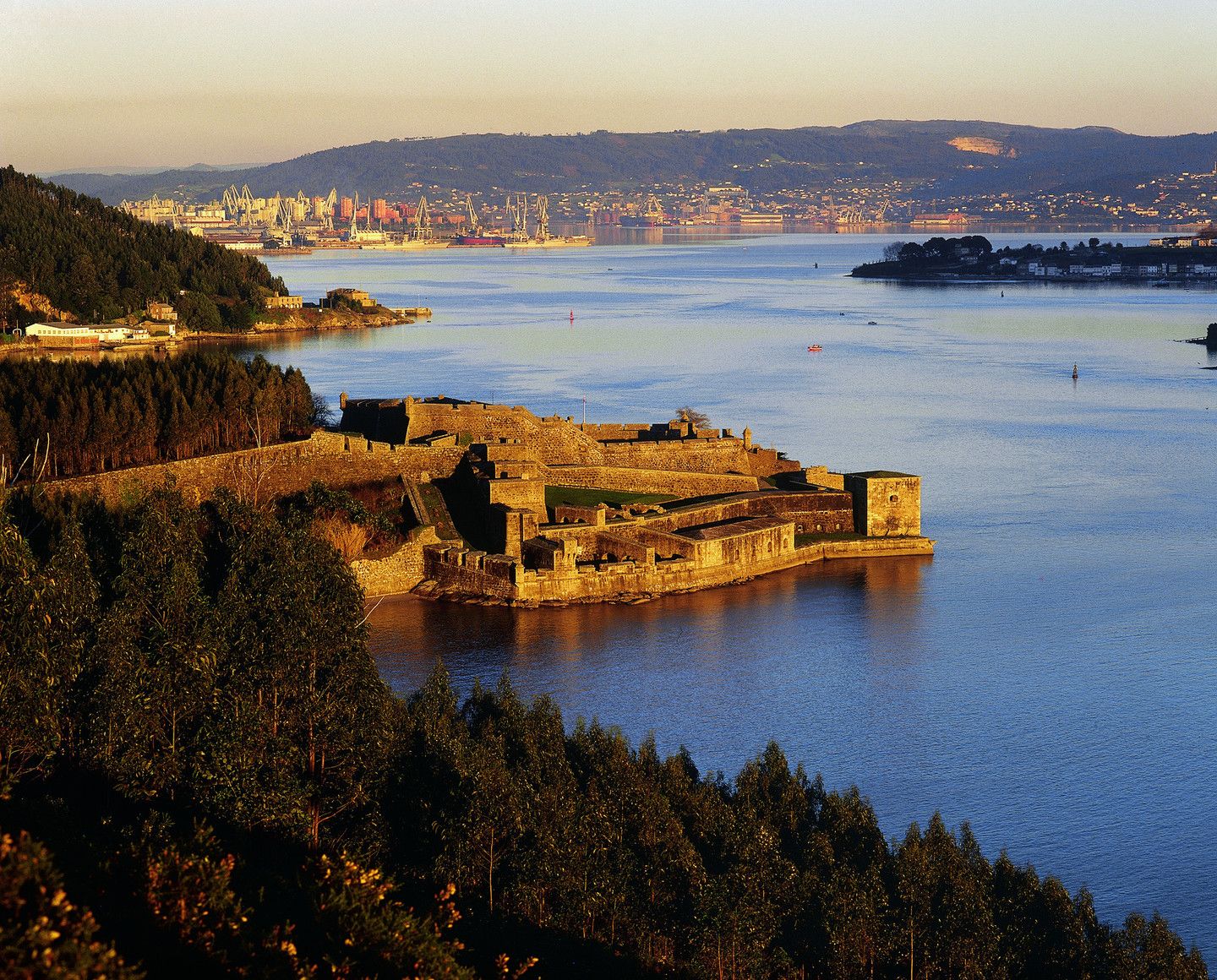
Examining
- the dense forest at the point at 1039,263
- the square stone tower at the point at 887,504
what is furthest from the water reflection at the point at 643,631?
the dense forest at the point at 1039,263

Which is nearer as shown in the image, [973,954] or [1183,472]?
[973,954]

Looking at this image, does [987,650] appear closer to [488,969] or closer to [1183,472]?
[488,969]

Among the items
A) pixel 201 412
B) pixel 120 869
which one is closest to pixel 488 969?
pixel 120 869

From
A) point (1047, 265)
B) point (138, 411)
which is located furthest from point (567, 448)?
point (1047, 265)

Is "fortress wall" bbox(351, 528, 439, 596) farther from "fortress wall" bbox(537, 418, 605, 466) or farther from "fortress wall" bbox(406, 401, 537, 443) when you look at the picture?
"fortress wall" bbox(406, 401, 537, 443)

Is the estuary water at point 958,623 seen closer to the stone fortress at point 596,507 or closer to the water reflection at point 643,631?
the water reflection at point 643,631

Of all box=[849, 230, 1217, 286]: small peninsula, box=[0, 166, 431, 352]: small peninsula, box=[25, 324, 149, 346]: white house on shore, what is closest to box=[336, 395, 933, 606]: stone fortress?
box=[25, 324, 149, 346]: white house on shore
